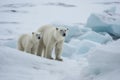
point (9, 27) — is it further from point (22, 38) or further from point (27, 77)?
point (27, 77)

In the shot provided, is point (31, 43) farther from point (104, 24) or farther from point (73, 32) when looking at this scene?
point (104, 24)

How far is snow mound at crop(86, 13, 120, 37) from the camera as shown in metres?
11.4

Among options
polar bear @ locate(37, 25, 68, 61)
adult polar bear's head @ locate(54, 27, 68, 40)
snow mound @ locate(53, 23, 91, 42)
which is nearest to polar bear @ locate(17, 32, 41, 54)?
polar bear @ locate(37, 25, 68, 61)

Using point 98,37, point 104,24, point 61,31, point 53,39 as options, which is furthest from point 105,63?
point 104,24

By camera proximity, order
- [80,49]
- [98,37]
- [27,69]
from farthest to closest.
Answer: [98,37] < [80,49] < [27,69]

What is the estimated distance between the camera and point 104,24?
11.5 metres

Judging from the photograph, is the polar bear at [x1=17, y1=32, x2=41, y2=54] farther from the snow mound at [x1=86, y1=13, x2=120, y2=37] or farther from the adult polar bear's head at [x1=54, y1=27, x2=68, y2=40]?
the snow mound at [x1=86, y1=13, x2=120, y2=37]

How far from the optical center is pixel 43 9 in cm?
2242

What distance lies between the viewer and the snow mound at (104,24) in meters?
11.4

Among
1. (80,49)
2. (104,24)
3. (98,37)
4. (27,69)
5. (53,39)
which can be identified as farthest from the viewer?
(104,24)

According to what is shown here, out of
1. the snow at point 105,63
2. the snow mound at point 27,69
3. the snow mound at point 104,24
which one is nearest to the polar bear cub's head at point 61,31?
the snow mound at point 27,69

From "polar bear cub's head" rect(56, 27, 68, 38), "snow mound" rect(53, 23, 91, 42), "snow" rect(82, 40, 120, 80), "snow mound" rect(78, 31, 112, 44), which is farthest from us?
"snow mound" rect(53, 23, 91, 42)

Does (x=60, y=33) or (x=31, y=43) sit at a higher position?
(x=60, y=33)

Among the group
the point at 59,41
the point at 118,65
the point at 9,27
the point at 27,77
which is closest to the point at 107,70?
the point at 118,65
